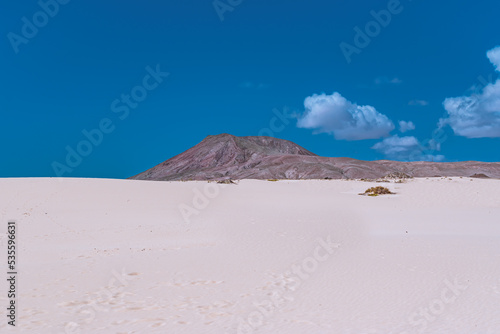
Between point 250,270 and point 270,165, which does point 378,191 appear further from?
point 270,165

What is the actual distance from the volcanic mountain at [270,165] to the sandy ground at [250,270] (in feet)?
212

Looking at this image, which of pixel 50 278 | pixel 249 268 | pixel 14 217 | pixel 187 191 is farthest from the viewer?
pixel 187 191

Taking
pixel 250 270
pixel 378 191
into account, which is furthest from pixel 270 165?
pixel 250 270

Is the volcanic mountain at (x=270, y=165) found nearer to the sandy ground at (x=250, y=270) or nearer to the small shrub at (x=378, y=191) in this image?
the small shrub at (x=378, y=191)

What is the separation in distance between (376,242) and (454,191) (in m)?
20.3

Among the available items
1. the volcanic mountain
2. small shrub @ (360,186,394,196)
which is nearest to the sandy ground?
small shrub @ (360,186,394,196)

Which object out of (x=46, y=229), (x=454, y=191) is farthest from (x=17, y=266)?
(x=454, y=191)

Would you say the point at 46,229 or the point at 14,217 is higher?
the point at 14,217

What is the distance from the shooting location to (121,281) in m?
7.39

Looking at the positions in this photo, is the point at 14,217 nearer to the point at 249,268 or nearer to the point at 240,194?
the point at 249,268

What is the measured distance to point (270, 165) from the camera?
320 feet

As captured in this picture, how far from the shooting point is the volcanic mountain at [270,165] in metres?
84.2

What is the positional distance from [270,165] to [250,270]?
8956 centimetres

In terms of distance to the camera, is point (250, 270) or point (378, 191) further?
point (378, 191)
